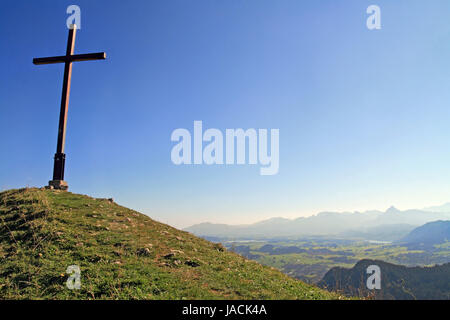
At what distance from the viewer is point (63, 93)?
18391mm

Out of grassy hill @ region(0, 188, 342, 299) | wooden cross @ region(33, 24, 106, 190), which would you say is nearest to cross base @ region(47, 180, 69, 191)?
wooden cross @ region(33, 24, 106, 190)

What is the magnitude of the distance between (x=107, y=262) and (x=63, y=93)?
49.0 feet

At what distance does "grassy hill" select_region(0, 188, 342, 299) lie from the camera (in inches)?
279

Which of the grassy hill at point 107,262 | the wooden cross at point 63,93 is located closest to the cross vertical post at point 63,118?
the wooden cross at point 63,93

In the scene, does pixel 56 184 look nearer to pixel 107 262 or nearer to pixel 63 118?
pixel 63 118

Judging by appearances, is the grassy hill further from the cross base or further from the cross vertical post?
the cross vertical post

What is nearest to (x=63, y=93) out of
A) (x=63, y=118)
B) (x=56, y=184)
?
(x=63, y=118)

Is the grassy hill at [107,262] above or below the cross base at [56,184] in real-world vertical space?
below

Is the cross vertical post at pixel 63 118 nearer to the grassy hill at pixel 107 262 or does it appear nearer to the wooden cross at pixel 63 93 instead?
the wooden cross at pixel 63 93

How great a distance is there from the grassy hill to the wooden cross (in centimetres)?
276

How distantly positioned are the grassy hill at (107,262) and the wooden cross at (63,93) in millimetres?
2759

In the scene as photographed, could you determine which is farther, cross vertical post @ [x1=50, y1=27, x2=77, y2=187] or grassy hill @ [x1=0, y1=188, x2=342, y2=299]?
cross vertical post @ [x1=50, y1=27, x2=77, y2=187]

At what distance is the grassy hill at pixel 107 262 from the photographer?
708 centimetres
